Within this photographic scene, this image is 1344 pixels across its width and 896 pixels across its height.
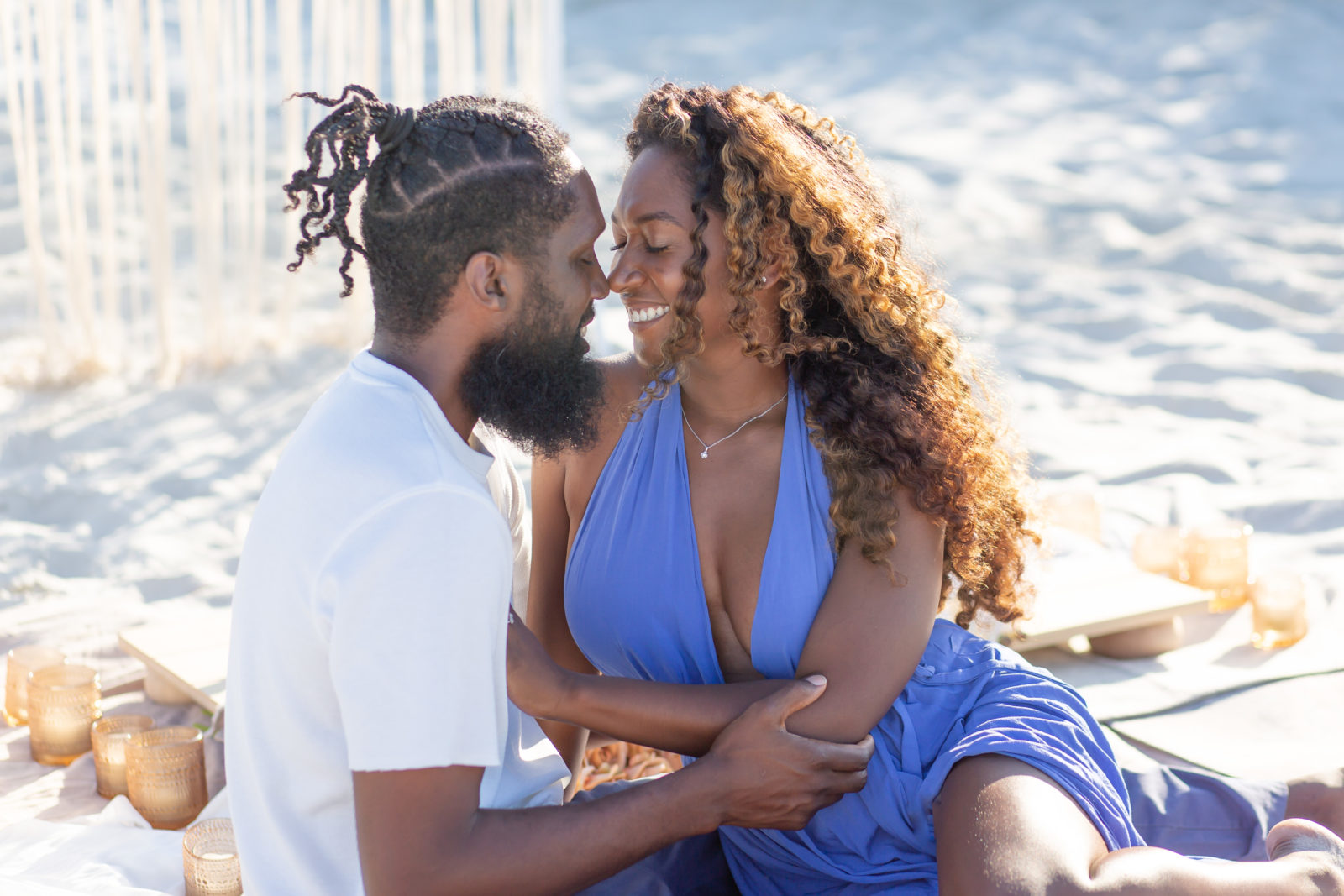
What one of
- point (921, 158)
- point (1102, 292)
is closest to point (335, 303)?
point (1102, 292)

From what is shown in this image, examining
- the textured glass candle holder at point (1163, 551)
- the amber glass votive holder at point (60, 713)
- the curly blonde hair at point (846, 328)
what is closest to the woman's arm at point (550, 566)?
the curly blonde hair at point (846, 328)

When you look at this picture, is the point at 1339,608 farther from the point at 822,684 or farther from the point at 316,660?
the point at 316,660

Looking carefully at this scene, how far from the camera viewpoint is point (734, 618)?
2.50 m

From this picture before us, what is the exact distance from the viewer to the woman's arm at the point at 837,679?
2.16 meters

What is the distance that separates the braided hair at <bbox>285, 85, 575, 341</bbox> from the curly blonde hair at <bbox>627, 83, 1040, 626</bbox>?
64 centimetres

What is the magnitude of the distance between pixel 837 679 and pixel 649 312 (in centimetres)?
82

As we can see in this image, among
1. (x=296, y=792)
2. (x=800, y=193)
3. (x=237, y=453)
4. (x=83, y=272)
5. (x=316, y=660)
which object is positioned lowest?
(x=237, y=453)

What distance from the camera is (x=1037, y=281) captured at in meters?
8.39

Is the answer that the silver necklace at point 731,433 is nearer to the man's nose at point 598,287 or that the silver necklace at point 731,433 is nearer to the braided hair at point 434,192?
the man's nose at point 598,287

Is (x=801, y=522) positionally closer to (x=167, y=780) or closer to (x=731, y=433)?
(x=731, y=433)

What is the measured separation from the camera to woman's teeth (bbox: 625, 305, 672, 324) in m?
2.52

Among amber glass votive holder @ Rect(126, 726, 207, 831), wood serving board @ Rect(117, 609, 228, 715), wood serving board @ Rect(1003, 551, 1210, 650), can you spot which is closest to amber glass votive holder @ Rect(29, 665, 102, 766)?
wood serving board @ Rect(117, 609, 228, 715)

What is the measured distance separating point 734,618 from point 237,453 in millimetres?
3944

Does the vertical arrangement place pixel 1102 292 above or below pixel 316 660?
below
